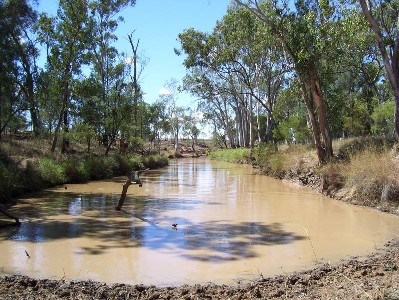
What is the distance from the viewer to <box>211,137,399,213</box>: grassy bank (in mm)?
13293

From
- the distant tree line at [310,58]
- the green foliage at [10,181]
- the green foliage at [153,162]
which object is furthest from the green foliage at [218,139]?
the green foliage at [10,181]

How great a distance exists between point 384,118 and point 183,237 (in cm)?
2733

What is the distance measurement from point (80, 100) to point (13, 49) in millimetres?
10823

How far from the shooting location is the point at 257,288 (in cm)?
604

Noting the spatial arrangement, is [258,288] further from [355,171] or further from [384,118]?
[384,118]

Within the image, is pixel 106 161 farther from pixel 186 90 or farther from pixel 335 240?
pixel 335 240

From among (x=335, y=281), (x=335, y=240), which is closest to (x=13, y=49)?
(x=335, y=240)

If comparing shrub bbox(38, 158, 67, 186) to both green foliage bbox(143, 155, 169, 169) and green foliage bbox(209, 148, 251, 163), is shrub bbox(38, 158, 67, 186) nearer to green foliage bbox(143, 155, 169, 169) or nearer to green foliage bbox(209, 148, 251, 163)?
green foliage bbox(143, 155, 169, 169)

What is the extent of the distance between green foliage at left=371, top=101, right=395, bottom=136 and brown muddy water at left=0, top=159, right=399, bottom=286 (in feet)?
52.1

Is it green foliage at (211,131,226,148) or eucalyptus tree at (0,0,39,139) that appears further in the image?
green foliage at (211,131,226,148)

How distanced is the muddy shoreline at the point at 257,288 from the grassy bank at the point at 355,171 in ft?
22.8

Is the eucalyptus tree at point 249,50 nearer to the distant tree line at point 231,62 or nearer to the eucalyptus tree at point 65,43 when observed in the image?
the distant tree line at point 231,62

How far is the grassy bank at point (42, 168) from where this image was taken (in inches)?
638

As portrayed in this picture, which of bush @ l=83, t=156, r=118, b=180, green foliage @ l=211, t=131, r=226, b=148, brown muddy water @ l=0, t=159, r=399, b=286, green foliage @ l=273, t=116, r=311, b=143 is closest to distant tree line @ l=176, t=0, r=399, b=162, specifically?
green foliage @ l=273, t=116, r=311, b=143
